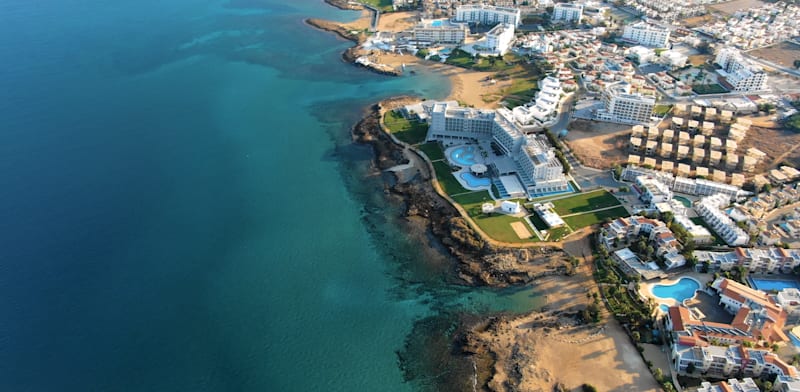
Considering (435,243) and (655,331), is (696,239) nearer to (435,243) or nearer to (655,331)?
(655,331)

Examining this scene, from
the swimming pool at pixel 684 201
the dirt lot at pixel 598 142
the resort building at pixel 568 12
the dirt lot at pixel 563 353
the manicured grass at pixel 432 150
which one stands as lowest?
the dirt lot at pixel 563 353

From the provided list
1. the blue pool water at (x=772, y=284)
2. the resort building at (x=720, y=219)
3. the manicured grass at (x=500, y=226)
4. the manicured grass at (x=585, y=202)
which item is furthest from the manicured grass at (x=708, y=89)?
the manicured grass at (x=500, y=226)

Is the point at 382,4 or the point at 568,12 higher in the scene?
the point at 568,12

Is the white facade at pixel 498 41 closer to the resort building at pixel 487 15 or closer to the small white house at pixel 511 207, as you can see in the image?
the resort building at pixel 487 15

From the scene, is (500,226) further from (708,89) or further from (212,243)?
(708,89)

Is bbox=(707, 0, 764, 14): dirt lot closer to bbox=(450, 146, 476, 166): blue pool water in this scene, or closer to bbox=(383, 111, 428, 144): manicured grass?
bbox=(450, 146, 476, 166): blue pool water

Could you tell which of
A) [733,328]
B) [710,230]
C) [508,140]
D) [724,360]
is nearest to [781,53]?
[710,230]

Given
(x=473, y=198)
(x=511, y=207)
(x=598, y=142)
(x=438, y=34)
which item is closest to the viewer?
(x=511, y=207)
